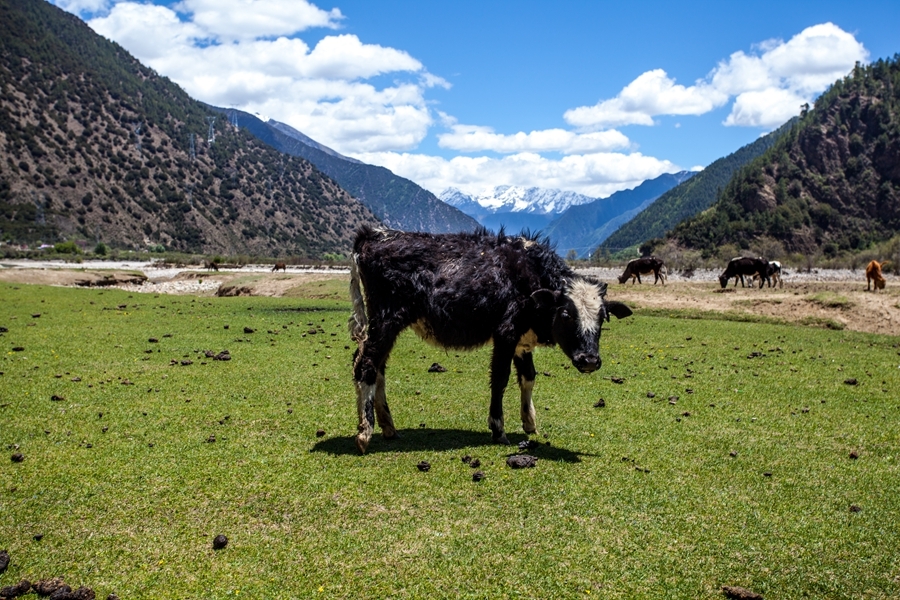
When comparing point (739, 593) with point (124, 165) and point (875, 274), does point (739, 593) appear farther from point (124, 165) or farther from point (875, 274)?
point (124, 165)

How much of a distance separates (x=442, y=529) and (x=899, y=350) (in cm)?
1567

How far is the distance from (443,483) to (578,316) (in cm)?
272

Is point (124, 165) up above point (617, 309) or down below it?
above

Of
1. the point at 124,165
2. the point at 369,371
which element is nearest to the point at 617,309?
the point at 369,371

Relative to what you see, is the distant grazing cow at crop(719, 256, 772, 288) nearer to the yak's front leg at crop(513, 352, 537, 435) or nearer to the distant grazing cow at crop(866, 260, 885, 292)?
the distant grazing cow at crop(866, 260, 885, 292)

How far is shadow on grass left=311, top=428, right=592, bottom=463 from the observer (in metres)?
8.00

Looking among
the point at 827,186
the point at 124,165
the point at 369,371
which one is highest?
the point at 124,165

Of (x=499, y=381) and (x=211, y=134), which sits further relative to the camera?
(x=211, y=134)

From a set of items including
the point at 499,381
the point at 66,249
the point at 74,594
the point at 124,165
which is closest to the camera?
the point at 74,594

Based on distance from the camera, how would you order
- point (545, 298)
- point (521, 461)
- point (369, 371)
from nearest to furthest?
point (521, 461) → point (369, 371) → point (545, 298)

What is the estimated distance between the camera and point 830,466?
7.66m

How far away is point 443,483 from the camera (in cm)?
695

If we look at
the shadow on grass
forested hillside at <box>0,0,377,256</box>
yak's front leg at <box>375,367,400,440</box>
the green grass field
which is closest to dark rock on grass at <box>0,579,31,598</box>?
the green grass field

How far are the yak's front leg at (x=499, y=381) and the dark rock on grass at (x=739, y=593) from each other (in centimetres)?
382
